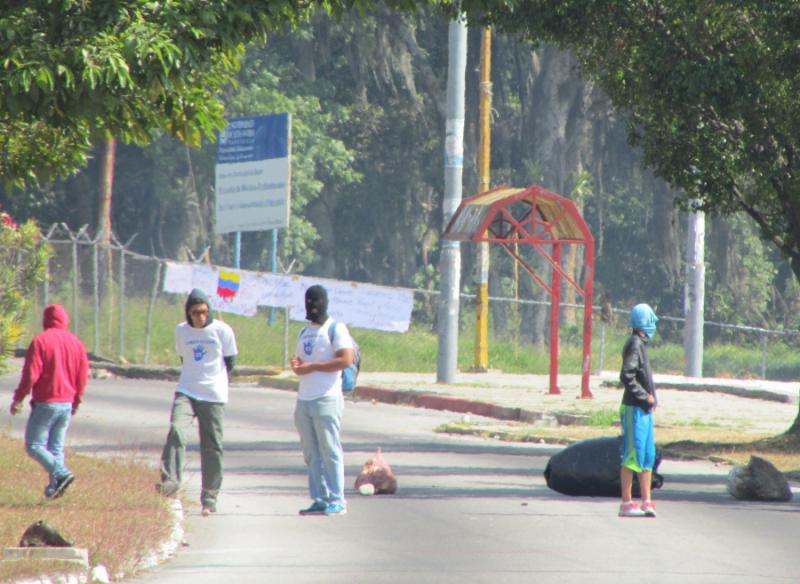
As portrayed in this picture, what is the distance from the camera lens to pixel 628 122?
18828 millimetres

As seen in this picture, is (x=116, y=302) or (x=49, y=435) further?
(x=116, y=302)

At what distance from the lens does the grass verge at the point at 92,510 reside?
965 centimetres

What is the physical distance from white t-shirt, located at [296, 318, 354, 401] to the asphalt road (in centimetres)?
95

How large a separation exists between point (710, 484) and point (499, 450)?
11.9 feet

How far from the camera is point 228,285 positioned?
104 ft

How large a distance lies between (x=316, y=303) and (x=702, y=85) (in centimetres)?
640

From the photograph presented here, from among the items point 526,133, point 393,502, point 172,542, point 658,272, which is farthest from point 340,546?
point 658,272

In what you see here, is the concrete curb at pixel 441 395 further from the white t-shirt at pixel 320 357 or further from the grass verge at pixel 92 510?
the white t-shirt at pixel 320 357

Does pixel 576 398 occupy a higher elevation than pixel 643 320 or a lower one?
lower

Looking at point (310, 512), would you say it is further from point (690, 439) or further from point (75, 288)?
point (75, 288)

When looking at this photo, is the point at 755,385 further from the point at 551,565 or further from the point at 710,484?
the point at 551,565

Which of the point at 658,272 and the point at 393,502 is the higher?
the point at 658,272

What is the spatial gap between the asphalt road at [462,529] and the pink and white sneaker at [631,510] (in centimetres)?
14

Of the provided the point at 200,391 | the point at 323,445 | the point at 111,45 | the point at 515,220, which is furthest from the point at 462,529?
the point at 515,220
